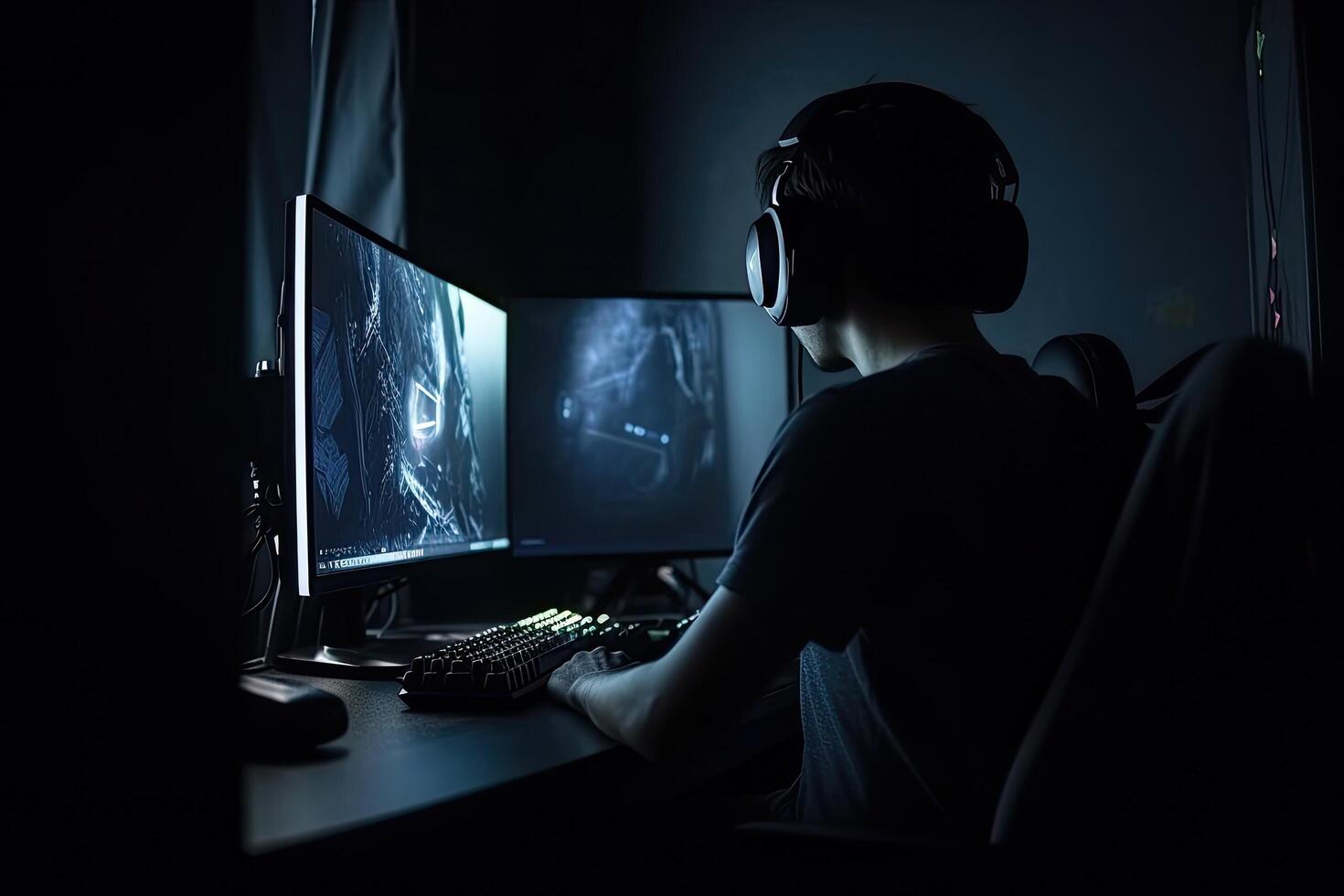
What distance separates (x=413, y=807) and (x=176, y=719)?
0.15 meters

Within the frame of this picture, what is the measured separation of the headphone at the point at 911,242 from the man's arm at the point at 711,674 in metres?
0.39

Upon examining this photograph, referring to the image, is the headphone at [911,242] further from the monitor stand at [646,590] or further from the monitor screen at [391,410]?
the monitor stand at [646,590]

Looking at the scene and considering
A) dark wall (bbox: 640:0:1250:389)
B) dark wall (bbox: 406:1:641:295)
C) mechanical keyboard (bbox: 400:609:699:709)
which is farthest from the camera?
dark wall (bbox: 406:1:641:295)

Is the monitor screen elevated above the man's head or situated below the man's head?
below

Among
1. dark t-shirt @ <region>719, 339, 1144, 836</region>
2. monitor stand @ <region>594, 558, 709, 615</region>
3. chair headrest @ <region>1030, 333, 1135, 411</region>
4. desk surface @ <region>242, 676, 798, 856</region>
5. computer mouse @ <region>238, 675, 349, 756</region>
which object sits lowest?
monitor stand @ <region>594, 558, 709, 615</region>

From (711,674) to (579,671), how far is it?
0.90 feet

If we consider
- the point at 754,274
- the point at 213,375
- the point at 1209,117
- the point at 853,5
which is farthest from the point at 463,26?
the point at 213,375

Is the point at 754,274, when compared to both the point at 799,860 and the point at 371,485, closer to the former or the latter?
the point at 371,485

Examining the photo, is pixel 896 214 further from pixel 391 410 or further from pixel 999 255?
pixel 391 410

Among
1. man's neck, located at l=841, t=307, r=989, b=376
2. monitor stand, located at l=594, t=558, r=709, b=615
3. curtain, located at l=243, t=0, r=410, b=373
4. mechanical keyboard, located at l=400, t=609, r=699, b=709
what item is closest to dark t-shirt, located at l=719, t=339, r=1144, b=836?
man's neck, located at l=841, t=307, r=989, b=376

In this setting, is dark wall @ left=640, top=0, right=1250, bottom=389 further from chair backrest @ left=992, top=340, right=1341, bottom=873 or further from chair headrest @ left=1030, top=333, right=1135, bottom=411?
chair backrest @ left=992, top=340, right=1341, bottom=873

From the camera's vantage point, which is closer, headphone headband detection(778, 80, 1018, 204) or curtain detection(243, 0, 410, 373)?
headphone headband detection(778, 80, 1018, 204)

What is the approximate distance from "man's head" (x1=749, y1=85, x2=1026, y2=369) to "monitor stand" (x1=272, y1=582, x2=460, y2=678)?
2.05ft

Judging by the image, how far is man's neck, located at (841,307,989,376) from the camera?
905 millimetres
